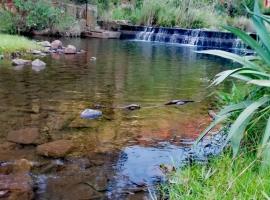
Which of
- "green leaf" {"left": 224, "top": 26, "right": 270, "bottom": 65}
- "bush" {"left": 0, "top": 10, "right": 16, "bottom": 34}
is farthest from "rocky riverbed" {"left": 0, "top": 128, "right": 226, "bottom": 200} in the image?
"bush" {"left": 0, "top": 10, "right": 16, "bottom": 34}

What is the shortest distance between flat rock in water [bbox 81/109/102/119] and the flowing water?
0.30 feet

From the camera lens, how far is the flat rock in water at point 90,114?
555 cm

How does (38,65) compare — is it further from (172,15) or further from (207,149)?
(172,15)

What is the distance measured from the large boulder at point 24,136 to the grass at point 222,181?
178 centimetres

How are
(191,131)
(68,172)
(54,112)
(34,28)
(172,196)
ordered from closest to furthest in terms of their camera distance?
(172,196), (68,172), (191,131), (54,112), (34,28)

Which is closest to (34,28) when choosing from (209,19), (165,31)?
(165,31)

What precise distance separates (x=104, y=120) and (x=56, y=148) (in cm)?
120

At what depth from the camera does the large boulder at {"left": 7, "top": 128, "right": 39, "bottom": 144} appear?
457 centimetres

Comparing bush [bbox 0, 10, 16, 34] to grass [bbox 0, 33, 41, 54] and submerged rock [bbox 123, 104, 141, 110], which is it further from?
submerged rock [bbox 123, 104, 141, 110]

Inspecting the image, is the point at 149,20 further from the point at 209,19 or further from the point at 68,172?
the point at 68,172

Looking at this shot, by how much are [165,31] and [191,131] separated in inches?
600

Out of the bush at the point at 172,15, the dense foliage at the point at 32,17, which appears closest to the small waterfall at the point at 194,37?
the bush at the point at 172,15

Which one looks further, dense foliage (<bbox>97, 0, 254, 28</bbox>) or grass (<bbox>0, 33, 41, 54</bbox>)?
dense foliage (<bbox>97, 0, 254, 28</bbox>)

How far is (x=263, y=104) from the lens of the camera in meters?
3.53
